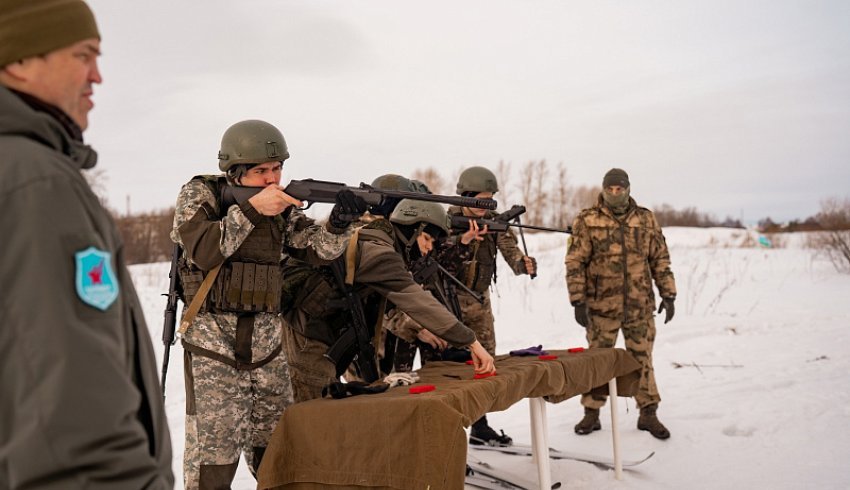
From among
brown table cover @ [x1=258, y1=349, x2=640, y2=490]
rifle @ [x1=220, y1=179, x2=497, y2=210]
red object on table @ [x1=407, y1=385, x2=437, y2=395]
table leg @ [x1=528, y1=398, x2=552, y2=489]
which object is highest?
rifle @ [x1=220, y1=179, x2=497, y2=210]

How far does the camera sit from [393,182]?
617 cm

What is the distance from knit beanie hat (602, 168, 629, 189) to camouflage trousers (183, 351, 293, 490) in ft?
14.6

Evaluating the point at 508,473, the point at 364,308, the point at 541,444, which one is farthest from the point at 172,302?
the point at 508,473

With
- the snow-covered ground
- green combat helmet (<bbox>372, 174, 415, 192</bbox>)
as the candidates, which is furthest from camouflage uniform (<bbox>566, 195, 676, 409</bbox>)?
green combat helmet (<bbox>372, 174, 415, 192</bbox>)

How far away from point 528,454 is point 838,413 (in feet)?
9.92

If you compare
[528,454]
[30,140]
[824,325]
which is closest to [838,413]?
[528,454]

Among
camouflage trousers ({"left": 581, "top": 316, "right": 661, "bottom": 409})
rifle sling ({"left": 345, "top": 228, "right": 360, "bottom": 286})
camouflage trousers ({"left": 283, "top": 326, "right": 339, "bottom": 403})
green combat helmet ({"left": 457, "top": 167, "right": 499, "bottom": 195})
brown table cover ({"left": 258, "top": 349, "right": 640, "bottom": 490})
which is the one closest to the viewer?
brown table cover ({"left": 258, "top": 349, "right": 640, "bottom": 490})

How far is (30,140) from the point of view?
55.9 inches

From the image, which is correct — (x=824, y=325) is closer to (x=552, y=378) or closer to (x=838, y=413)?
(x=838, y=413)

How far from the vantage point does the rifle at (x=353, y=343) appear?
4.53 meters

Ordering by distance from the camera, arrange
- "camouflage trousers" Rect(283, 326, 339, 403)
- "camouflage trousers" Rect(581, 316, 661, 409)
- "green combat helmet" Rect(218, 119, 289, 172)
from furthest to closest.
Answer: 1. "camouflage trousers" Rect(581, 316, 661, 409)
2. "camouflage trousers" Rect(283, 326, 339, 403)
3. "green combat helmet" Rect(218, 119, 289, 172)

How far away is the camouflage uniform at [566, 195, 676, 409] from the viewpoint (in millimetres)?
7105

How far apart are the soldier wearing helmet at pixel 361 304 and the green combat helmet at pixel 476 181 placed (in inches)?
94.8

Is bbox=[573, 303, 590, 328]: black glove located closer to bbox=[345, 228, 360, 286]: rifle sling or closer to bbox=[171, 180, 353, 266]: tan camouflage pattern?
bbox=[345, 228, 360, 286]: rifle sling
